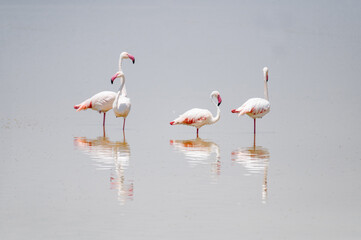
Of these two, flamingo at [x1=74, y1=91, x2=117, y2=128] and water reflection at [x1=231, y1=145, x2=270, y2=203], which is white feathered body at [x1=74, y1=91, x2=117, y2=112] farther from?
water reflection at [x1=231, y1=145, x2=270, y2=203]

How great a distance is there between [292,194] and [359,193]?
807 millimetres

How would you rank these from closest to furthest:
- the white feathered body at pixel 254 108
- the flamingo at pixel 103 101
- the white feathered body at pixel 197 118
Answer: the white feathered body at pixel 197 118, the white feathered body at pixel 254 108, the flamingo at pixel 103 101

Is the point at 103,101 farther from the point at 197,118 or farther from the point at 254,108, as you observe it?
the point at 254,108

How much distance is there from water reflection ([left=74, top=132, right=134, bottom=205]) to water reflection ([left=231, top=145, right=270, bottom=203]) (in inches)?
62.4

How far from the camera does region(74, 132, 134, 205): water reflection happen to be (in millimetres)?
7505

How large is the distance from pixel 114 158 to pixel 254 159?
6.94 ft

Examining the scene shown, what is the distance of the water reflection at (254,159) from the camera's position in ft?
28.9

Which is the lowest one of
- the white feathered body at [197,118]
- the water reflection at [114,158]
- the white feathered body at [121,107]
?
the water reflection at [114,158]

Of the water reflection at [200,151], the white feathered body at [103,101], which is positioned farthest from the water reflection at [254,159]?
the white feathered body at [103,101]

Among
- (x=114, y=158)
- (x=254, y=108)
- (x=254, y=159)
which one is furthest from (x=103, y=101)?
(x=254, y=159)

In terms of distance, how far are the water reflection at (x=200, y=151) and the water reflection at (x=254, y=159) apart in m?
0.33

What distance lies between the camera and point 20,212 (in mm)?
6340

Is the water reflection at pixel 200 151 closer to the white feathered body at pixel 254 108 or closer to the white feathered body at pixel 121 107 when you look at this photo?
the white feathered body at pixel 254 108

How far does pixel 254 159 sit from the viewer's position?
9992 millimetres
